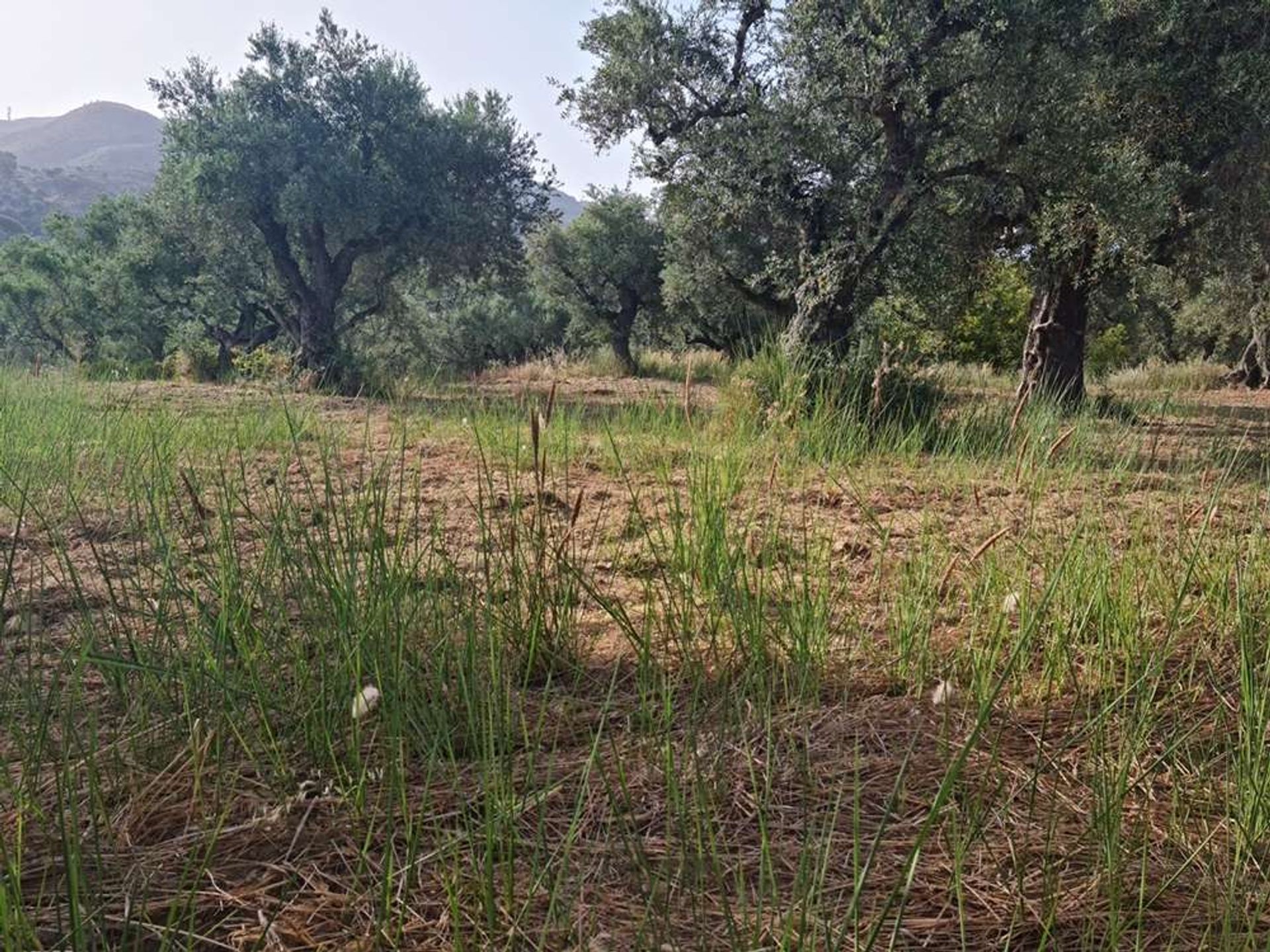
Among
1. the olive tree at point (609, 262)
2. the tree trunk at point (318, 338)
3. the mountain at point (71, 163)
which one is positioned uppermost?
the mountain at point (71, 163)

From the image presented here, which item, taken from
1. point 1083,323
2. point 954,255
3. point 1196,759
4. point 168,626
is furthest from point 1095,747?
point 1083,323

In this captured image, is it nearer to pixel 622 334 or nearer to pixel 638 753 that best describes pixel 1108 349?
pixel 622 334

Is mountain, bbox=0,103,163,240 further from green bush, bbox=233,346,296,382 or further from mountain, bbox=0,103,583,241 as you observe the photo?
green bush, bbox=233,346,296,382

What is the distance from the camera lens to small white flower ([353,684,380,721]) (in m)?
1.27

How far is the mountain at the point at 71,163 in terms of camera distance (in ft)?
247

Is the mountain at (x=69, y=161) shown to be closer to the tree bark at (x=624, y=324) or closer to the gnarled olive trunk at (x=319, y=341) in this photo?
the gnarled olive trunk at (x=319, y=341)

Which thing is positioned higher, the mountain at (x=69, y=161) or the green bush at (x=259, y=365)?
→ the mountain at (x=69, y=161)

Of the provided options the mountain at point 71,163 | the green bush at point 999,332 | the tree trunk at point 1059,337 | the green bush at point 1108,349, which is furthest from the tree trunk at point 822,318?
the green bush at point 1108,349

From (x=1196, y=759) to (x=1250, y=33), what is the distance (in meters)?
9.09

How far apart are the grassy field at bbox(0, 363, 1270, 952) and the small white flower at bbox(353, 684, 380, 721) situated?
0.07 feet

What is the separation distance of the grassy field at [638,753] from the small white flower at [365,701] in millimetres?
23

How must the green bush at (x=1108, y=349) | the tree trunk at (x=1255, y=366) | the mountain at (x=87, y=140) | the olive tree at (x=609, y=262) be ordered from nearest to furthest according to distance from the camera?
the tree trunk at (x=1255, y=366)
the olive tree at (x=609, y=262)
the green bush at (x=1108, y=349)
the mountain at (x=87, y=140)

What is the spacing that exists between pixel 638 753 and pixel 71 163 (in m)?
196

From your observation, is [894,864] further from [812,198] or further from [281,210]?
[281,210]
